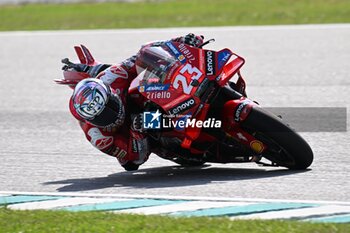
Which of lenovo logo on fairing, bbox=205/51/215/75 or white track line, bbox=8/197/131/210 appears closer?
white track line, bbox=8/197/131/210

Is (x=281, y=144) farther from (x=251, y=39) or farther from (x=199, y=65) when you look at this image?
(x=251, y=39)

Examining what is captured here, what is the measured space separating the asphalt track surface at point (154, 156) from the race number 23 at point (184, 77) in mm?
856

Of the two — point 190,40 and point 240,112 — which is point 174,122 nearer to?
point 240,112

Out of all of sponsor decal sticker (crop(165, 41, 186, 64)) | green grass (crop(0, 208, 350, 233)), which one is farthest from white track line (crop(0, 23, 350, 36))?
green grass (crop(0, 208, 350, 233))

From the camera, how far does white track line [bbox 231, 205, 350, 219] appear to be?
20.5 feet

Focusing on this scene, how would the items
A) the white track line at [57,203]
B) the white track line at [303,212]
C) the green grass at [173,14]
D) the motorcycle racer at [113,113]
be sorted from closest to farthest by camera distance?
the white track line at [303,212], the white track line at [57,203], the motorcycle racer at [113,113], the green grass at [173,14]

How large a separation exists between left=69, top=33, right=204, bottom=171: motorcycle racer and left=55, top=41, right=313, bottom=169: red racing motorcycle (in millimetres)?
189

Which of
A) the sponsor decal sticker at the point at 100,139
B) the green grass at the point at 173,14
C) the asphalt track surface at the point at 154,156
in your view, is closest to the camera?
the asphalt track surface at the point at 154,156

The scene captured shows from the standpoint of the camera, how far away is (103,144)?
787cm

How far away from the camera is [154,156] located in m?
9.28

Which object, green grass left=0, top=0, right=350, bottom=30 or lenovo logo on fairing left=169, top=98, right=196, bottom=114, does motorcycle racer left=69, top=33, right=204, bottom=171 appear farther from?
green grass left=0, top=0, right=350, bottom=30

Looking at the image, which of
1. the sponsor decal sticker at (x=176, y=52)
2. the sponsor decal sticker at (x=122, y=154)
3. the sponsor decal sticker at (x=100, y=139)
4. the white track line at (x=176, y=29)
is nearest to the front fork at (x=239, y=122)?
the sponsor decal sticker at (x=176, y=52)

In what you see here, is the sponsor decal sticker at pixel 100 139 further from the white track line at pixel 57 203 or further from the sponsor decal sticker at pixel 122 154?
the white track line at pixel 57 203

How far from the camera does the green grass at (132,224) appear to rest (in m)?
5.83
